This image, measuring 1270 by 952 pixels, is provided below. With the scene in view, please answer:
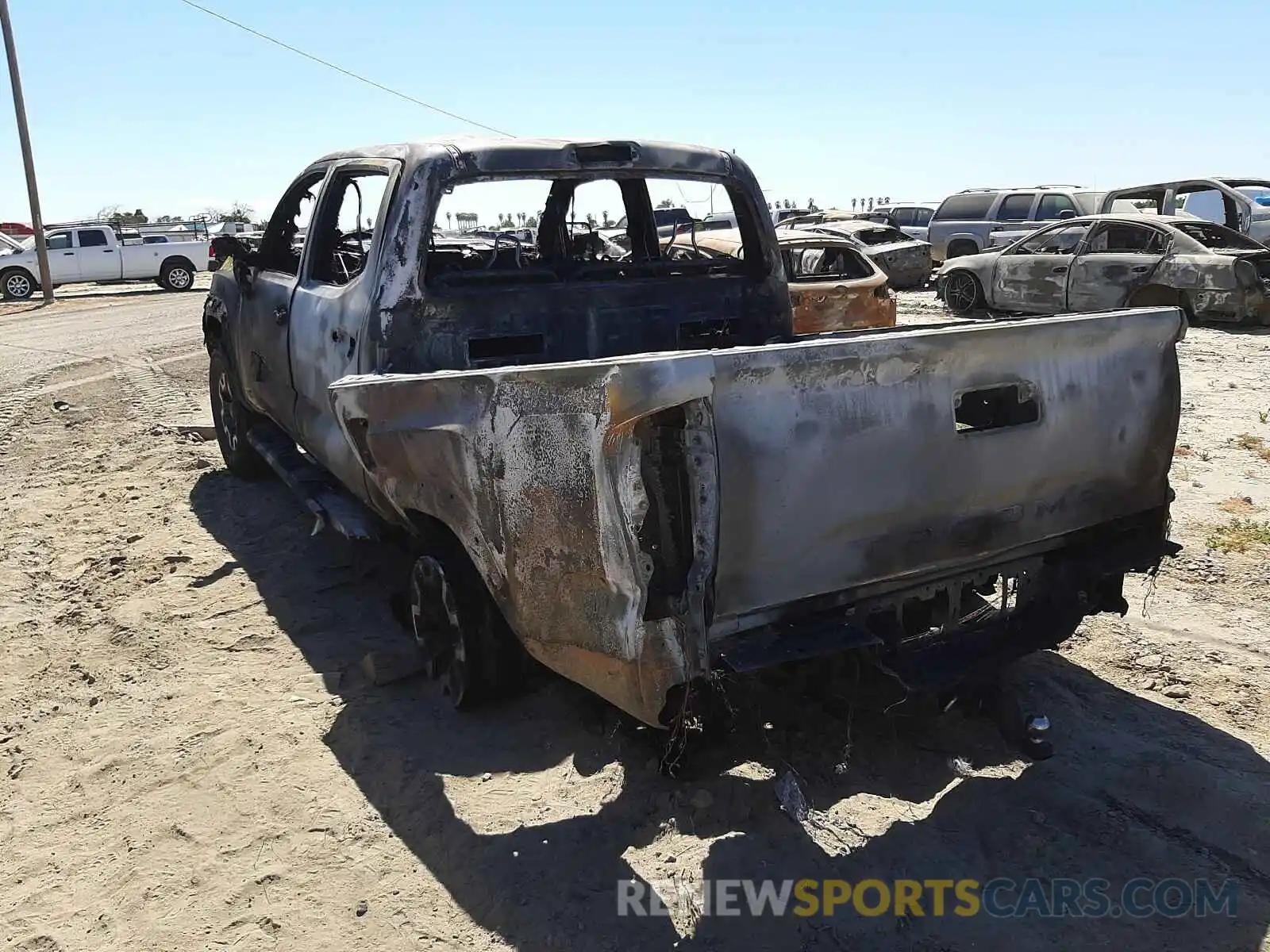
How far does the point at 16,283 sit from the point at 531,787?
2459cm

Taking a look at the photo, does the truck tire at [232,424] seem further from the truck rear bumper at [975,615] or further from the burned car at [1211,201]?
the burned car at [1211,201]

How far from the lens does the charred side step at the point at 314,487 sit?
173 inches

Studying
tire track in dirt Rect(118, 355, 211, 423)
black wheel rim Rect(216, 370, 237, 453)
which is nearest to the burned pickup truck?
black wheel rim Rect(216, 370, 237, 453)

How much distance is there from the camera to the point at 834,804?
3.11m

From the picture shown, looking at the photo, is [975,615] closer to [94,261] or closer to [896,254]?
[896,254]

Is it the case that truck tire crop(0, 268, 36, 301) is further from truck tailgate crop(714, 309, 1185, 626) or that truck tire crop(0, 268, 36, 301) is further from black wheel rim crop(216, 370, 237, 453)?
truck tailgate crop(714, 309, 1185, 626)

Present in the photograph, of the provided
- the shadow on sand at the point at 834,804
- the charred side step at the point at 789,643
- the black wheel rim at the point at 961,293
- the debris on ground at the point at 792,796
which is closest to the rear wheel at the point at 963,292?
the black wheel rim at the point at 961,293

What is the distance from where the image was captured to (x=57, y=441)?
321 inches

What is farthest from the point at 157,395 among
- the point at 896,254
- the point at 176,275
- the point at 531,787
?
the point at 176,275

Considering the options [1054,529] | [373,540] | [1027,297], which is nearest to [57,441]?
[373,540]

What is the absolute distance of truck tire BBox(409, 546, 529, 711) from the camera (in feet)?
11.8

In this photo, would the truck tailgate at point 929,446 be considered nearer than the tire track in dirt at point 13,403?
Yes

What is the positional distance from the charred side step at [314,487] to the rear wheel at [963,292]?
10781mm

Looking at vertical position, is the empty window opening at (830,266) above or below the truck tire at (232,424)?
above
